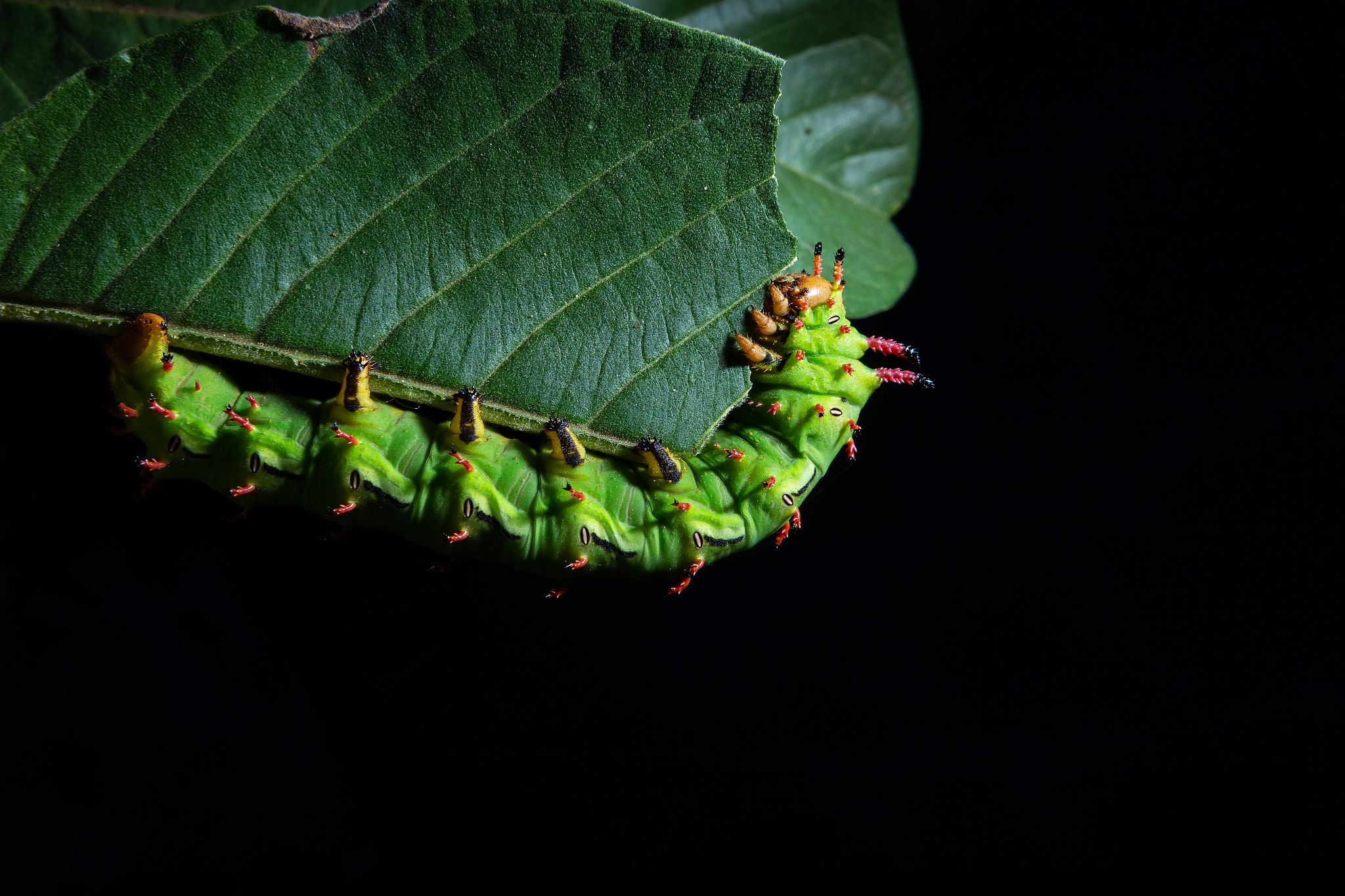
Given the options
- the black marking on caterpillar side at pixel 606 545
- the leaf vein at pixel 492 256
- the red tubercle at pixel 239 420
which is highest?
the leaf vein at pixel 492 256

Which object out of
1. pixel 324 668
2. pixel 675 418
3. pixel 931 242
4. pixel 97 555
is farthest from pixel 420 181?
pixel 931 242

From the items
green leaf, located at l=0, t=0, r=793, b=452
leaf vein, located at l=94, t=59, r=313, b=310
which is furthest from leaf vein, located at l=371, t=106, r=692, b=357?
leaf vein, located at l=94, t=59, r=313, b=310

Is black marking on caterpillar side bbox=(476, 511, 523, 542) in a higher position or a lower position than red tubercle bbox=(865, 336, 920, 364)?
lower

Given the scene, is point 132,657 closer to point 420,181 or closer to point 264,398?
point 264,398

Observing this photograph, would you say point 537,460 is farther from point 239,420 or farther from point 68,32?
point 68,32

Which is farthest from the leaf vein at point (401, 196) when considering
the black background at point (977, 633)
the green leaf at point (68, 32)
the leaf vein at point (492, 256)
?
the black background at point (977, 633)

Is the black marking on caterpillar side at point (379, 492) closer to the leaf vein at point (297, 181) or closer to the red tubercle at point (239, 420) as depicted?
the red tubercle at point (239, 420)

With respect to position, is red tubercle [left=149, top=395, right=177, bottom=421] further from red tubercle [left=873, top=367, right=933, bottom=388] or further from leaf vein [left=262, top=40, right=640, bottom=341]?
red tubercle [left=873, top=367, right=933, bottom=388]

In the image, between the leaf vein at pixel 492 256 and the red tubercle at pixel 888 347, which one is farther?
the red tubercle at pixel 888 347
